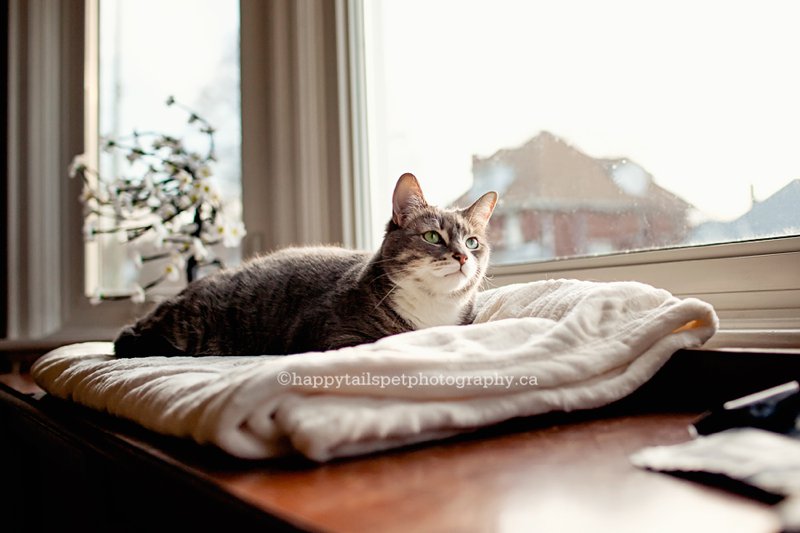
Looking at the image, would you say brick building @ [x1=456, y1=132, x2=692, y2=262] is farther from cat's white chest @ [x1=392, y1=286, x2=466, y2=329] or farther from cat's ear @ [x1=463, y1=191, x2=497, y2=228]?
cat's white chest @ [x1=392, y1=286, x2=466, y2=329]

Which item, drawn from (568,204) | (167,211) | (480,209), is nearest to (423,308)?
(480,209)

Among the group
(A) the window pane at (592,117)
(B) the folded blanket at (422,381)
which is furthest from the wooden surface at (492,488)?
(A) the window pane at (592,117)

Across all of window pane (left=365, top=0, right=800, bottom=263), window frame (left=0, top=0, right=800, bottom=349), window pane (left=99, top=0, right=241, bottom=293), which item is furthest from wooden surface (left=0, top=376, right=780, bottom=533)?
window pane (left=99, top=0, right=241, bottom=293)

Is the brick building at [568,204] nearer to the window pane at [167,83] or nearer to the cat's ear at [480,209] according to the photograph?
the cat's ear at [480,209]

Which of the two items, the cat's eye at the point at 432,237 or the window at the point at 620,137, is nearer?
the window at the point at 620,137

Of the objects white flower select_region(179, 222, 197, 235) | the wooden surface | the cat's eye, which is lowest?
the wooden surface

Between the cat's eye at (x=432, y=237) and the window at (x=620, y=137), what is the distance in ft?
0.83

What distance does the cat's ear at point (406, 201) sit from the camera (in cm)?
118

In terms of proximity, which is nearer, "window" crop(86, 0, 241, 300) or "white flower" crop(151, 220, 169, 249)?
"white flower" crop(151, 220, 169, 249)

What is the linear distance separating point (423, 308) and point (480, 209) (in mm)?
231

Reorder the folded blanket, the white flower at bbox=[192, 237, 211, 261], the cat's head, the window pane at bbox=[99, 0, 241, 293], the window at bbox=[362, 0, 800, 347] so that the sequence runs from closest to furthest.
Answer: the folded blanket
the window at bbox=[362, 0, 800, 347]
the cat's head
the white flower at bbox=[192, 237, 211, 261]
the window pane at bbox=[99, 0, 241, 293]

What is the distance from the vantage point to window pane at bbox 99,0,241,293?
2008mm

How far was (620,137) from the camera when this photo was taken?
117 centimetres

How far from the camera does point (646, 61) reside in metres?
1.12
